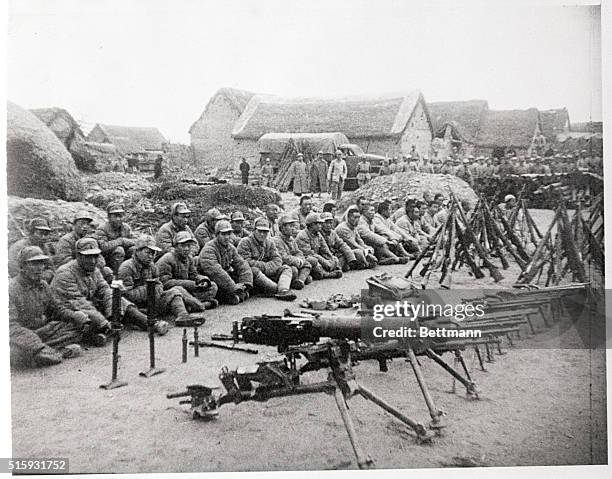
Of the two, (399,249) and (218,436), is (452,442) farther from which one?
(399,249)

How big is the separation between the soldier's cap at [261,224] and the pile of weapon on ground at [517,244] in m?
0.99

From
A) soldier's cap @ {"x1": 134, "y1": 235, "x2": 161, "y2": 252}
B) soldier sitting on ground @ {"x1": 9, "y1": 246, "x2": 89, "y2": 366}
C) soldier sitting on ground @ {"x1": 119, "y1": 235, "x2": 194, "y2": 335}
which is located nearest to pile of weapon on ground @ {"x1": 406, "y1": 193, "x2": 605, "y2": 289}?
soldier sitting on ground @ {"x1": 119, "y1": 235, "x2": 194, "y2": 335}

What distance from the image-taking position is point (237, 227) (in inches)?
142

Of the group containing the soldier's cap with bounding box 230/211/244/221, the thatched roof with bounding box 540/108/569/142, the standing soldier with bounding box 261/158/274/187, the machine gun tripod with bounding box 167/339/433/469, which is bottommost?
the machine gun tripod with bounding box 167/339/433/469

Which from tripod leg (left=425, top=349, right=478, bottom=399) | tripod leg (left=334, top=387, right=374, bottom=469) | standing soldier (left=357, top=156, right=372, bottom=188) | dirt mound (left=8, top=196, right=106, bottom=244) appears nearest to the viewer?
tripod leg (left=334, top=387, right=374, bottom=469)

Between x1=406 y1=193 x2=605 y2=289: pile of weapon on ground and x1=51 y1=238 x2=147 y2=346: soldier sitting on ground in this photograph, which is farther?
x1=406 y1=193 x2=605 y2=289: pile of weapon on ground

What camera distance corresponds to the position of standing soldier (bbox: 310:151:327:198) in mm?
3522

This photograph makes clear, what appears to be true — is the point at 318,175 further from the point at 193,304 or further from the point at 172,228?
the point at 193,304

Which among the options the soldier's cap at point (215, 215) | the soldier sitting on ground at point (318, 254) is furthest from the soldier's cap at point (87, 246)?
the soldier sitting on ground at point (318, 254)

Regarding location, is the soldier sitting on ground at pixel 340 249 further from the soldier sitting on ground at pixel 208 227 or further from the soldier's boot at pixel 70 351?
the soldier's boot at pixel 70 351

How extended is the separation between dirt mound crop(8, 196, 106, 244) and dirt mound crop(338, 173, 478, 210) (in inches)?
65.1

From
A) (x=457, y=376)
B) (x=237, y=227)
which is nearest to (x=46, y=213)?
(x=237, y=227)

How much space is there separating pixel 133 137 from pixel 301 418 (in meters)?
1.85

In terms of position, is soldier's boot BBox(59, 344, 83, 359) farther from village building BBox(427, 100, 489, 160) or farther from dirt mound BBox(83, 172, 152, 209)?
village building BBox(427, 100, 489, 160)
